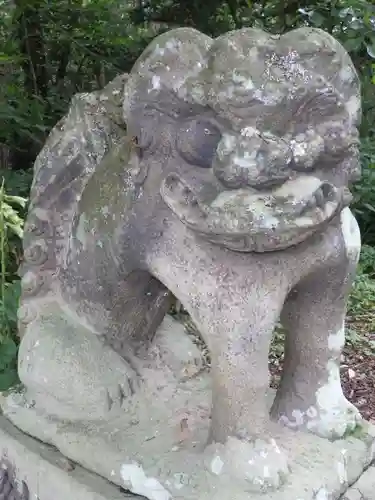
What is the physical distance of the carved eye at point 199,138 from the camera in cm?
71

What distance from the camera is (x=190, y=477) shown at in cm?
83

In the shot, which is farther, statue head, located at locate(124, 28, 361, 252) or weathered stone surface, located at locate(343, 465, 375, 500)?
weathered stone surface, located at locate(343, 465, 375, 500)

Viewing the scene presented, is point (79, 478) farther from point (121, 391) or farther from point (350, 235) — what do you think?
point (350, 235)

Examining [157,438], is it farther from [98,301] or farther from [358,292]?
[358,292]

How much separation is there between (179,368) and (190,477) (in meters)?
0.24

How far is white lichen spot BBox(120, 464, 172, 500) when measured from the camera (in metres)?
0.83

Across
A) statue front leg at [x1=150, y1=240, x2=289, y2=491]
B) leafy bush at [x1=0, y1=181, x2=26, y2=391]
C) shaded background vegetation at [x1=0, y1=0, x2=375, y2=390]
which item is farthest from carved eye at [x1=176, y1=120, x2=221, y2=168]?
shaded background vegetation at [x1=0, y1=0, x2=375, y2=390]

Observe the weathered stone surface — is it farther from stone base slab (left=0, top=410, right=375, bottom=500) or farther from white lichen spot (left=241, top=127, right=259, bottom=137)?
white lichen spot (left=241, top=127, right=259, bottom=137)

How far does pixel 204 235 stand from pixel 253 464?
0.90ft

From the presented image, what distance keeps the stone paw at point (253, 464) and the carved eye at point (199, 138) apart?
0.33 meters

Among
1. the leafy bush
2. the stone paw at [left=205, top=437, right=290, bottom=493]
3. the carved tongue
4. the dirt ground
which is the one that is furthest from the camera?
the dirt ground

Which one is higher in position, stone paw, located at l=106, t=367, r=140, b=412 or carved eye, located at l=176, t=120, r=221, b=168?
carved eye, located at l=176, t=120, r=221, b=168

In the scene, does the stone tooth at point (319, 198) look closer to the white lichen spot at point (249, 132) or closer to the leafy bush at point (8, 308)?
the white lichen spot at point (249, 132)

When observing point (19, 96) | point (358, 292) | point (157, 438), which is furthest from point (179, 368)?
point (19, 96)
